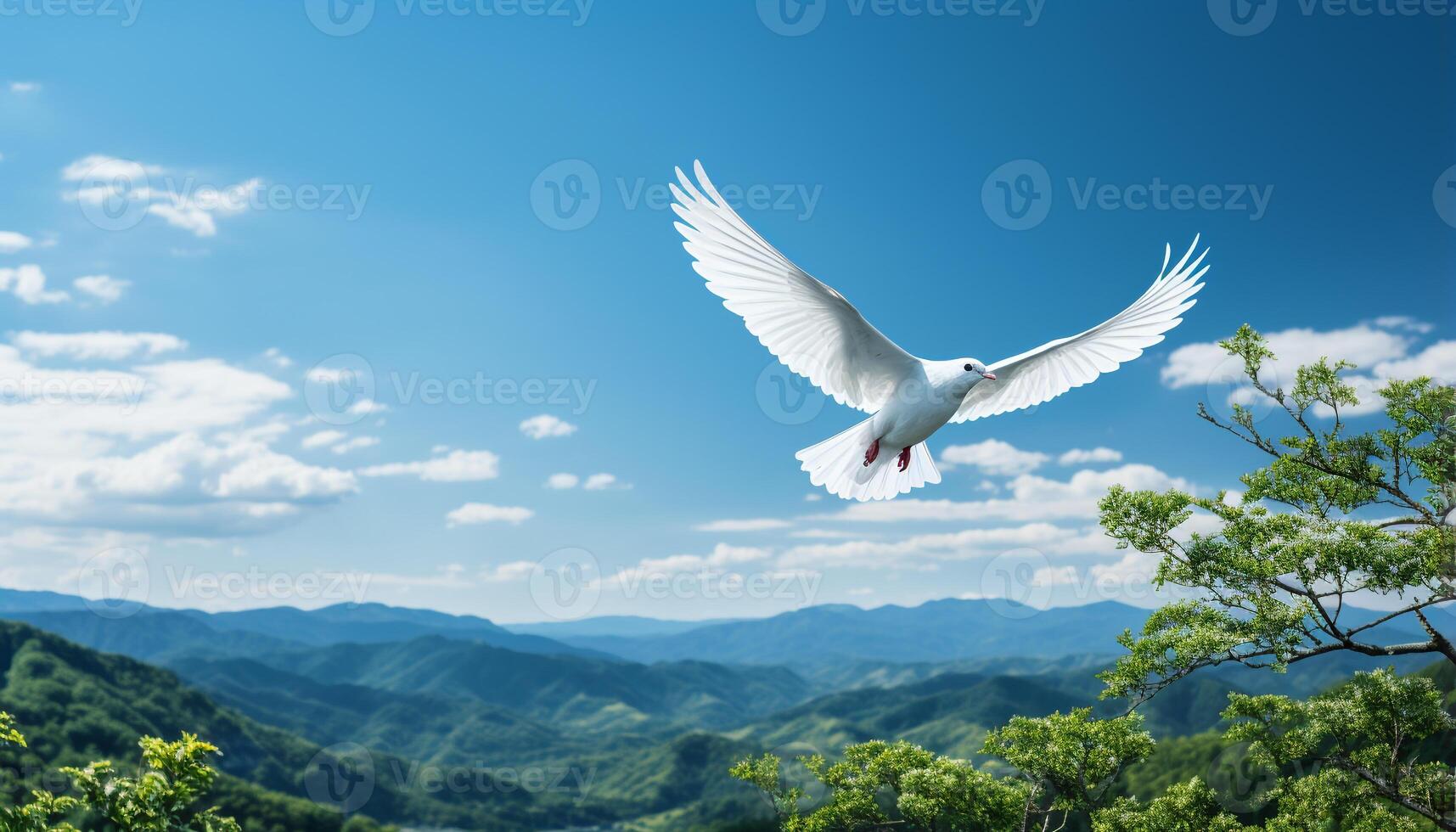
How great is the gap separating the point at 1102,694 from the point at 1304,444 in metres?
6.10

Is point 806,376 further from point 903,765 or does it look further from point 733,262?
point 903,765

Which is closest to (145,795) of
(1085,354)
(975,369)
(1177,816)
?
(975,369)

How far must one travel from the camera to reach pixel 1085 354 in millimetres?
13766

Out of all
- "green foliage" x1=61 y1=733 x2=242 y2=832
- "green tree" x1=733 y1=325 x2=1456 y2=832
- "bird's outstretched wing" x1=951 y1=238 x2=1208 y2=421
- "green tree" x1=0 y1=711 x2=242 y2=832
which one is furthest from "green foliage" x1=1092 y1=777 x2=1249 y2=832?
"green foliage" x1=61 y1=733 x2=242 y2=832

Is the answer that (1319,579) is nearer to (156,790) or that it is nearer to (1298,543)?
(1298,543)

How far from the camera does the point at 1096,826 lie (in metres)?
18.7

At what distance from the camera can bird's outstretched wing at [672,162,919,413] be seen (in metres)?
9.80

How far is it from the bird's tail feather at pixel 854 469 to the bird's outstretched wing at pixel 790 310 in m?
0.54

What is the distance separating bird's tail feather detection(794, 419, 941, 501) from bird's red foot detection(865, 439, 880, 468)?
45 mm

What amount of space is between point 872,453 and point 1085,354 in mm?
4027

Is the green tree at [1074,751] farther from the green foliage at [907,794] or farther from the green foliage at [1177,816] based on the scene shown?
the green foliage at [907,794]

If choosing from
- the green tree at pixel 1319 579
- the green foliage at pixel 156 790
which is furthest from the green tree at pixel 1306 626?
the green foliage at pixel 156 790

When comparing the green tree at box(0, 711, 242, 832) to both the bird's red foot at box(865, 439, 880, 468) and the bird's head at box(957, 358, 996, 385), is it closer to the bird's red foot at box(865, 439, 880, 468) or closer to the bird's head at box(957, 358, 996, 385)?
the bird's red foot at box(865, 439, 880, 468)

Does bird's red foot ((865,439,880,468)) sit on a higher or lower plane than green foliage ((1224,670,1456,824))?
higher
